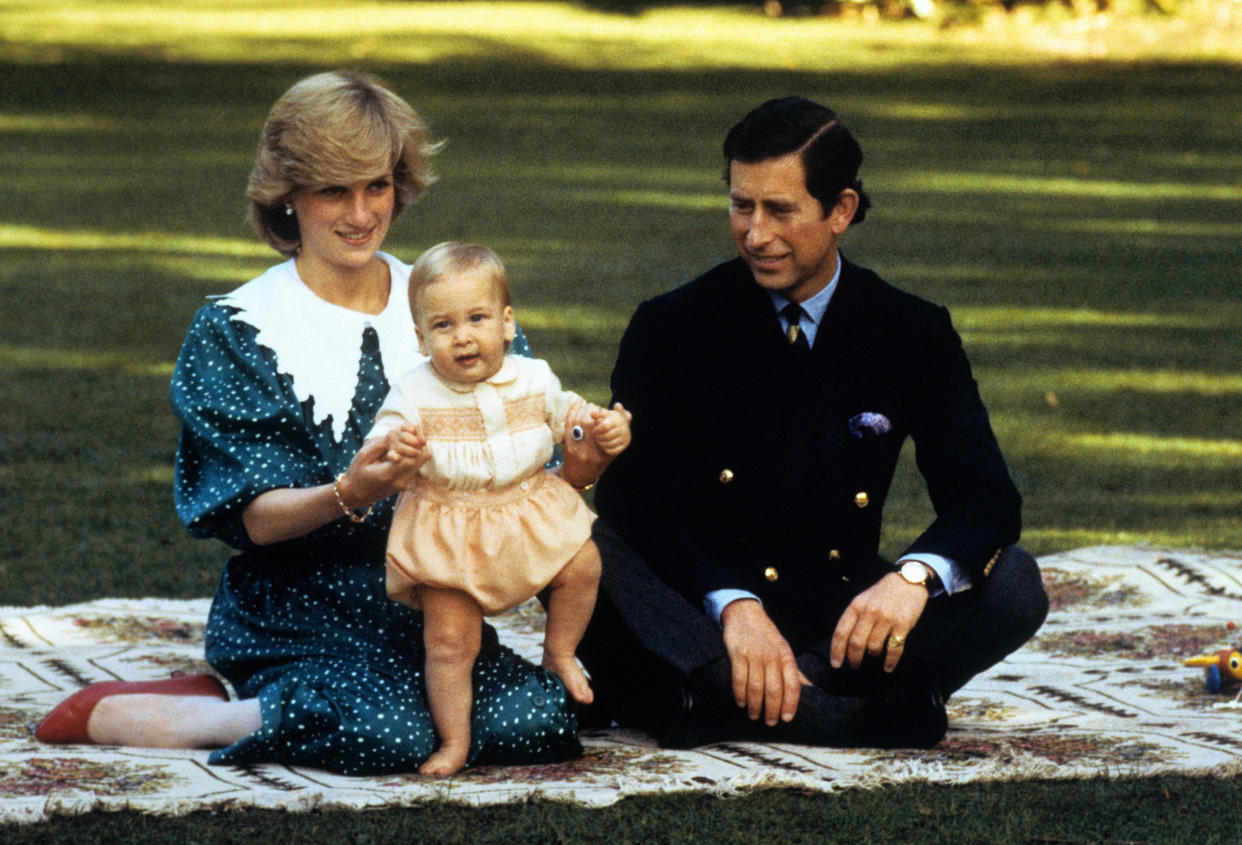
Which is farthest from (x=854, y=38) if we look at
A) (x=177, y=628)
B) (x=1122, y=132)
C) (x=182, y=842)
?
(x=182, y=842)

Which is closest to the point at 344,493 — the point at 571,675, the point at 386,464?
the point at 386,464

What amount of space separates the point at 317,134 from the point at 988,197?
11288 millimetres

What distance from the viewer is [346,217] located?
435 cm

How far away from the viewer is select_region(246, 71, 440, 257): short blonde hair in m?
4.29

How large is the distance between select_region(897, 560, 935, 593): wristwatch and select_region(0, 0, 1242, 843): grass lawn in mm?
438

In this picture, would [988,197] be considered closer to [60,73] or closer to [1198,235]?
[1198,235]

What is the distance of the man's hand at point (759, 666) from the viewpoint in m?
4.17

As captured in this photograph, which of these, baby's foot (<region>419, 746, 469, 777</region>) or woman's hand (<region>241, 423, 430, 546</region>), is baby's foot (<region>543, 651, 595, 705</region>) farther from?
woman's hand (<region>241, 423, 430, 546</region>)

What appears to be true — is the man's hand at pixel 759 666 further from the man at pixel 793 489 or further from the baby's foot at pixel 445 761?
the baby's foot at pixel 445 761

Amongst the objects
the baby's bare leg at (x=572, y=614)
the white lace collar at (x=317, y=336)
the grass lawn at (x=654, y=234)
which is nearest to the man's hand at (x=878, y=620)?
the grass lawn at (x=654, y=234)

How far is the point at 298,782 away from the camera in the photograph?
4000mm

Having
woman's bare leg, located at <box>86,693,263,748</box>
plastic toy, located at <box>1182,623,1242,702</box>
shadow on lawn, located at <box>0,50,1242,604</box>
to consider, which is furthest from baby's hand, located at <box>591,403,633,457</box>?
shadow on lawn, located at <box>0,50,1242,604</box>

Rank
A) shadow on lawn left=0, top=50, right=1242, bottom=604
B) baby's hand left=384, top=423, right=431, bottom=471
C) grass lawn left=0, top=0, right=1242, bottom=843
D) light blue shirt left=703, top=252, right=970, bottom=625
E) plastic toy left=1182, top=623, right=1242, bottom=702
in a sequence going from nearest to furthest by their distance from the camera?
baby's hand left=384, top=423, right=431, bottom=471 < light blue shirt left=703, top=252, right=970, bottom=625 < plastic toy left=1182, top=623, right=1242, bottom=702 < grass lawn left=0, top=0, right=1242, bottom=843 < shadow on lawn left=0, top=50, right=1242, bottom=604

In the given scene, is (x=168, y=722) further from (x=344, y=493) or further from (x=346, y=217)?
(x=346, y=217)
